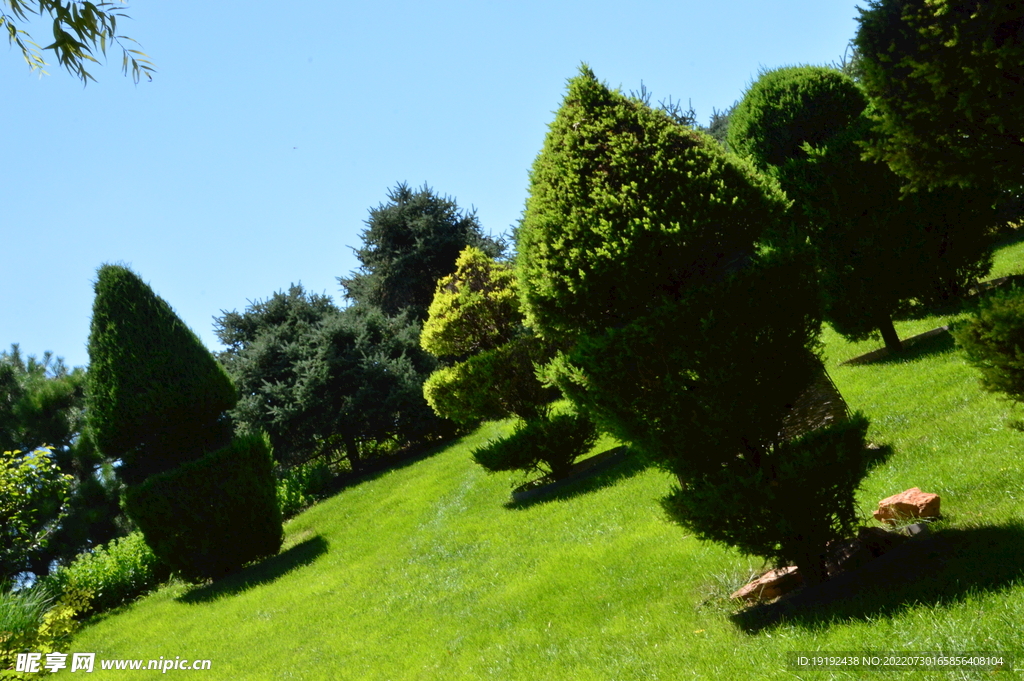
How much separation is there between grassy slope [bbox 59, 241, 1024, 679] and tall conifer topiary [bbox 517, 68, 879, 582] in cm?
69

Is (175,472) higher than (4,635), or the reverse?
(175,472)

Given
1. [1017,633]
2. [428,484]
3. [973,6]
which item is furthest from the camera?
[428,484]

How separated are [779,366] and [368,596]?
644 centimetres

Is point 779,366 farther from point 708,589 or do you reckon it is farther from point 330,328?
point 330,328

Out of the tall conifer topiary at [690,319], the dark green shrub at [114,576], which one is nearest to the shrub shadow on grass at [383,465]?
the dark green shrub at [114,576]

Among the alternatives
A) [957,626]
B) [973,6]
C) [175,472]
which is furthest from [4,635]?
[973,6]

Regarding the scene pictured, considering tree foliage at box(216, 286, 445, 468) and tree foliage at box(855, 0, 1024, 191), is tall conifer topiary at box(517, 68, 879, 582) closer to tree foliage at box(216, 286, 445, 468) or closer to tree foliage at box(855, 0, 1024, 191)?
tree foliage at box(855, 0, 1024, 191)

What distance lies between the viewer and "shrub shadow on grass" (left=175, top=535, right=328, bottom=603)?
496 inches

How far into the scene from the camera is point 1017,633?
3.61m

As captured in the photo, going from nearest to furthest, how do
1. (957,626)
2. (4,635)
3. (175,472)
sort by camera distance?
(957,626) → (4,635) → (175,472)

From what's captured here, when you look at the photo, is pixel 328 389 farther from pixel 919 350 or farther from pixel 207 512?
pixel 919 350

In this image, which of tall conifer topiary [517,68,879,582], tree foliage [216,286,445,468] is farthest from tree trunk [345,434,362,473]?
tall conifer topiary [517,68,879,582]

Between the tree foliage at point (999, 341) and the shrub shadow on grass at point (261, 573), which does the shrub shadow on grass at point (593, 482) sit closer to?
the shrub shadow on grass at point (261, 573)

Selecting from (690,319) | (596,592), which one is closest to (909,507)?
(690,319)
